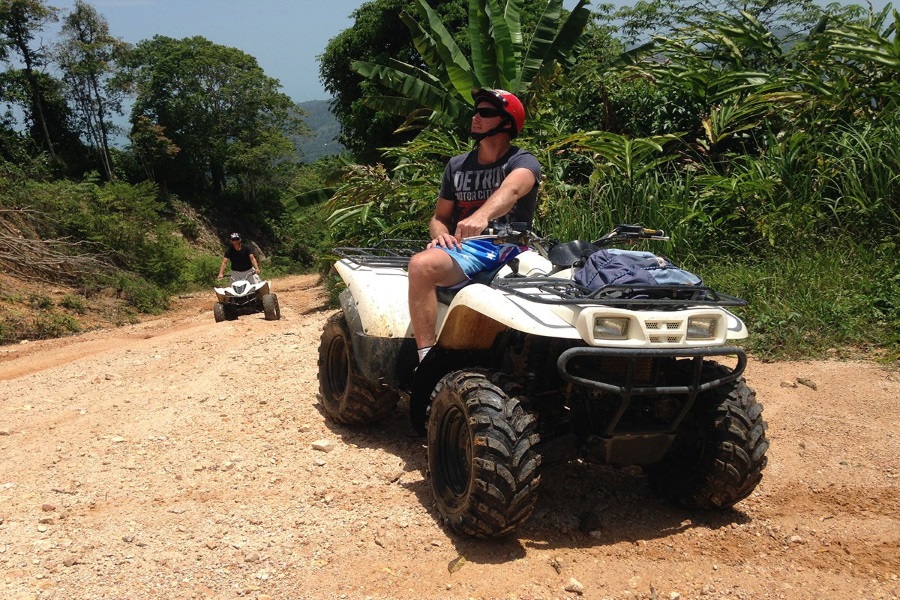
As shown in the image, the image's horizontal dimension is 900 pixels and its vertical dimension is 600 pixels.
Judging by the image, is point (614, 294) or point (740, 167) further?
point (740, 167)

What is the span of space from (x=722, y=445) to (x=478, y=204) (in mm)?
2002

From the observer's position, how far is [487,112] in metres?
4.70

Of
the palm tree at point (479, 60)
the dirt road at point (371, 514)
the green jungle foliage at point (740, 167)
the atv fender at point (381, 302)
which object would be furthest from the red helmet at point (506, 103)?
the palm tree at point (479, 60)

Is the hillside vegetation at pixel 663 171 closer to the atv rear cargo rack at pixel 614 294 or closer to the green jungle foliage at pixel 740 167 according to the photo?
the green jungle foliage at pixel 740 167

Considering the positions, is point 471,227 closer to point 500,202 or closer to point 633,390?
point 500,202

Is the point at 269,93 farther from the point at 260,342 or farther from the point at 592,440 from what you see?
the point at 592,440

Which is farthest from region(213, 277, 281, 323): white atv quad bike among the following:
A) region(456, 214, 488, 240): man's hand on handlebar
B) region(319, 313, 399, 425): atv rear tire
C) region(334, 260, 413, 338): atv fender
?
region(456, 214, 488, 240): man's hand on handlebar

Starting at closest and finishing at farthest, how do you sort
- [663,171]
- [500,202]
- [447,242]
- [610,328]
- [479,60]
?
[610,328] < [447,242] < [500,202] < [663,171] < [479,60]

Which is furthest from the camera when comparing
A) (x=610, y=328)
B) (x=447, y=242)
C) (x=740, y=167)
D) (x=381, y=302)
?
(x=740, y=167)

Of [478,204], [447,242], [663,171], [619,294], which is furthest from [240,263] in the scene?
[619,294]

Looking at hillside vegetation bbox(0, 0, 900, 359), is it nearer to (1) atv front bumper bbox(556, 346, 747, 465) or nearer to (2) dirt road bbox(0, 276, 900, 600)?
(2) dirt road bbox(0, 276, 900, 600)

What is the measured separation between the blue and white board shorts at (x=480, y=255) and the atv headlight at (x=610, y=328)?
1.11m

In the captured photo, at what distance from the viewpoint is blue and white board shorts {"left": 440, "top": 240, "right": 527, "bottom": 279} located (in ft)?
14.3

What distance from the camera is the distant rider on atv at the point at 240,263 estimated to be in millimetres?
14047
